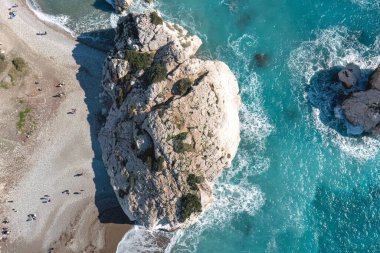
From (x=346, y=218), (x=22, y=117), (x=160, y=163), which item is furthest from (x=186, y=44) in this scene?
(x=346, y=218)

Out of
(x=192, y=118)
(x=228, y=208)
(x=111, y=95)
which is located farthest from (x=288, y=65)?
(x=111, y=95)

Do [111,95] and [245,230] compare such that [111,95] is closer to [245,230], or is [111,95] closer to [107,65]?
[107,65]

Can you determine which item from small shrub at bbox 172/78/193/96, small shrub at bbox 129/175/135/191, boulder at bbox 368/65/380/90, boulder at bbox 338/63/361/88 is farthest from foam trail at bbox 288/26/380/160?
small shrub at bbox 129/175/135/191

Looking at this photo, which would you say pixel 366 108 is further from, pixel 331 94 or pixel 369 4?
pixel 369 4

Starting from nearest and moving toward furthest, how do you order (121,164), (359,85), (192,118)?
(192,118) < (121,164) < (359,85)

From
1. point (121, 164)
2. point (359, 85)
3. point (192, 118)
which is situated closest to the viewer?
point (192, 118)
